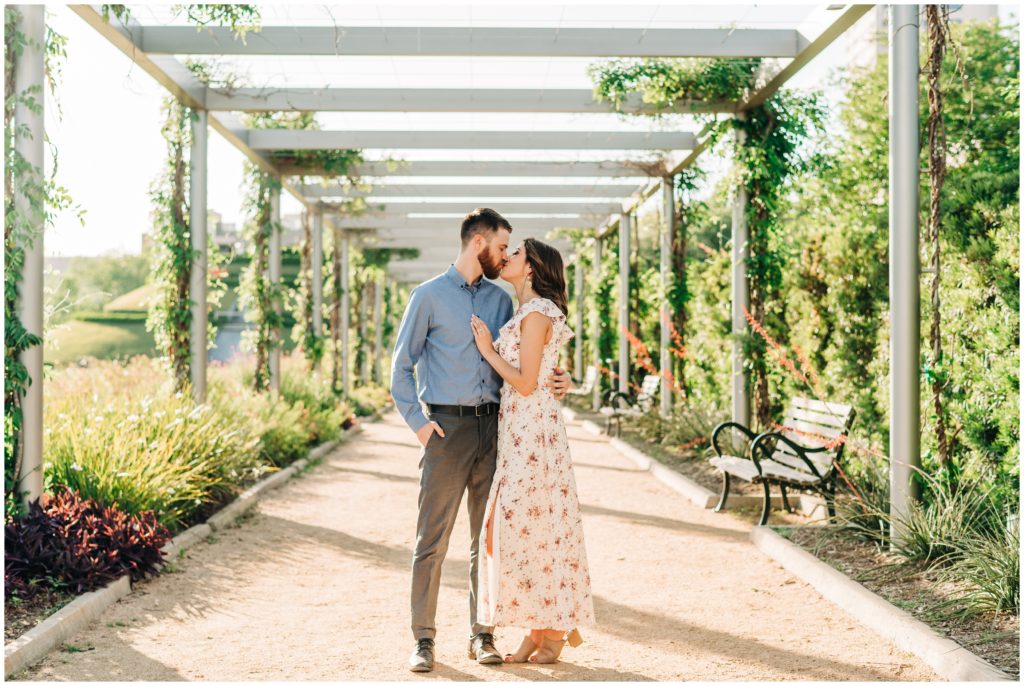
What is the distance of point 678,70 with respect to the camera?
27.5 ft

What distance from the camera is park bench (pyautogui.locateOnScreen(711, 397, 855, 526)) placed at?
6332 millimetres

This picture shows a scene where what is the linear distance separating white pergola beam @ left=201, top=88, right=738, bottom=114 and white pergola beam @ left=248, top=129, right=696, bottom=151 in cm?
137

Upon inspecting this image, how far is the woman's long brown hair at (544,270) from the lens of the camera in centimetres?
385

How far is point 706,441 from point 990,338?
4.82 metres

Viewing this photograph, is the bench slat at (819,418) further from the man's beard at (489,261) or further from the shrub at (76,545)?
the shrub at (76,545)

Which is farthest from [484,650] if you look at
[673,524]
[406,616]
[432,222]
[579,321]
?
[579,321]

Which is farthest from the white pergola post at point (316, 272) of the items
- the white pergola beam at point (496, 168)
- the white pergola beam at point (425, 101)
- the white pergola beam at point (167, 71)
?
the white pergola beam at point (425, 101)

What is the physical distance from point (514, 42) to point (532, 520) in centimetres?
471

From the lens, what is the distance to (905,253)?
17.4 ft

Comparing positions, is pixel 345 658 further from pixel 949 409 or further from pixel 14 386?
pixel 949 409

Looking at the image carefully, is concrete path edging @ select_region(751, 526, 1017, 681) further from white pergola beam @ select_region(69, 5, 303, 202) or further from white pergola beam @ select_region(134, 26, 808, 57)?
white pergola beam @ select_region(69, 5, 303, 202)

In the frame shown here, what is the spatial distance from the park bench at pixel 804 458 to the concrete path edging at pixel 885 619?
616mm

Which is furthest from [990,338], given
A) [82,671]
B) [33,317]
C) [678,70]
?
[33,317]

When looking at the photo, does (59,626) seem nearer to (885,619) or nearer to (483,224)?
(483,224)
